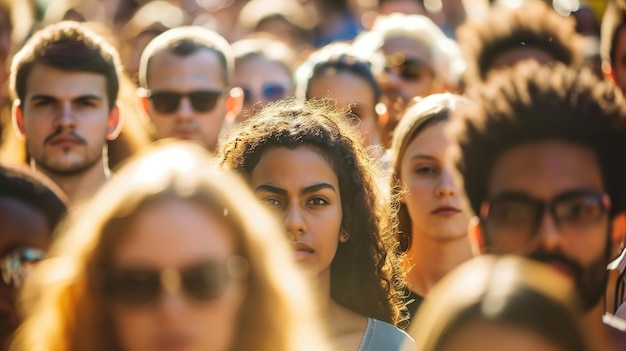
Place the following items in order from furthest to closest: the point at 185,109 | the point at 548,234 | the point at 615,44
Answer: the point at 185,109 → the point at 615,44 → the point at 548,234

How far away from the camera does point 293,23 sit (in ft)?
47.4

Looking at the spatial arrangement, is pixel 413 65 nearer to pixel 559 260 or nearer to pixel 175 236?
pixel 559 260

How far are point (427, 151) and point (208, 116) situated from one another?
2165 mm

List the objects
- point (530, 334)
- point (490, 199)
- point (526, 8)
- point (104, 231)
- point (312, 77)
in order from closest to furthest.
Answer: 1. point (530, 334)
2. point (104, 231)
3. point (490, 199)
4. point (526, 8)
5. point (312, 77)

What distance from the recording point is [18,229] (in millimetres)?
3914

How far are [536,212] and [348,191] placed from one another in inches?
56.3

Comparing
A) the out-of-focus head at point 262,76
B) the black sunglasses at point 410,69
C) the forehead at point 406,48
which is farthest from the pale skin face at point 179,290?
the out-of-focus head at point 262,76

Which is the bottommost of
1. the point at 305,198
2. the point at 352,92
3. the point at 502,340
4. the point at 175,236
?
the point at 502,340

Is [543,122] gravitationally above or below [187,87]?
below

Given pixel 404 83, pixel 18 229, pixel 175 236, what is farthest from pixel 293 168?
pixel 404 83

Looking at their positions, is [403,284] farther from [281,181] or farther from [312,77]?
[312,77]

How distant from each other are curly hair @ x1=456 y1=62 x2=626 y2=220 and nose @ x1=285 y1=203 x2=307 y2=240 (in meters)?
0.84

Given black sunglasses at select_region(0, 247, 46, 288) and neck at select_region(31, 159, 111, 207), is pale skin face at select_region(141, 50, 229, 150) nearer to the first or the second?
neck at select_region(31, 159, 111, 207)

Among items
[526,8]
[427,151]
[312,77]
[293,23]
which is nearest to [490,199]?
[427,151]
